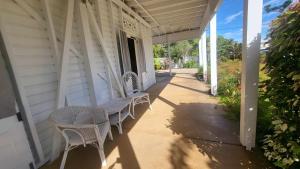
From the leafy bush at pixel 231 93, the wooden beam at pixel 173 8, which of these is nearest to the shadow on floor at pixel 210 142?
the leafy bush at pixel 231 93

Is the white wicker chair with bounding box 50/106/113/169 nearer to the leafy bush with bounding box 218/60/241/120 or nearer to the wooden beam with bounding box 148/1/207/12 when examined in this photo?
the leafy bush with bounding box 218/60/241/120

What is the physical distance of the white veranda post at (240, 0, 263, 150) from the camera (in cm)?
183

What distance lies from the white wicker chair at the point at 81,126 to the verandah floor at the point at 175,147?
0.21 meters

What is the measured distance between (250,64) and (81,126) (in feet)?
6.79

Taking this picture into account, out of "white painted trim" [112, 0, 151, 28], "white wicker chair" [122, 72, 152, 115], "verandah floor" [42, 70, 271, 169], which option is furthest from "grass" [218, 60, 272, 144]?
"white painted trim" [112, 0, 151, 28]

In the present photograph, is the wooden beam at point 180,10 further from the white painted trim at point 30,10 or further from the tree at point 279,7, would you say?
the white painted trim at point 30,10

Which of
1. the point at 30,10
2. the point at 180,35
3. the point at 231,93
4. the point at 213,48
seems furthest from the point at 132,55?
the point at 180,35

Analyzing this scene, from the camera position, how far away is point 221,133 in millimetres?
2643

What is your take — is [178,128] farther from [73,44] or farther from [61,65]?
[73,44]

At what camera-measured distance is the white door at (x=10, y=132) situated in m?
1.77

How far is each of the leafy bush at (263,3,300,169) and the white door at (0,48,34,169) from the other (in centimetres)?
269

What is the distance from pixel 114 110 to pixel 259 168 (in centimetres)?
216

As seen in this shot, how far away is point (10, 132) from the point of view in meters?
1.87

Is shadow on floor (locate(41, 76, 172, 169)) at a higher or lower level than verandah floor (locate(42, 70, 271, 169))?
higher
